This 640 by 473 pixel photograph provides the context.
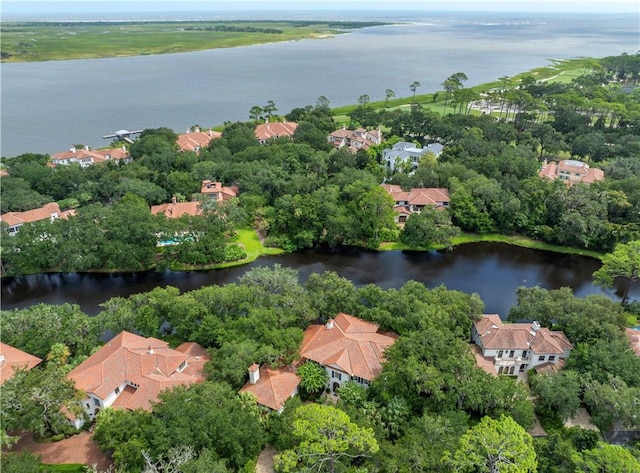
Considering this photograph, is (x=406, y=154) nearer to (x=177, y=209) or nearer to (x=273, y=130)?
(x=273, y=130)

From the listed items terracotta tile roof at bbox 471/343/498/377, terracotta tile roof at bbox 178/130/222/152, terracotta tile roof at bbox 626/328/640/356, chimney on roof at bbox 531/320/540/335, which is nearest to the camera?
terracotta tile roof at bbox 471/343/498/377

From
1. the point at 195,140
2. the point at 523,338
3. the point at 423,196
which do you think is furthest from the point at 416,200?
the point at 195,140

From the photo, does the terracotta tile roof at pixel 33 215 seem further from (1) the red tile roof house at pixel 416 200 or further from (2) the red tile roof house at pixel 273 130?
(1) the red tile roof house at pixel 416 200

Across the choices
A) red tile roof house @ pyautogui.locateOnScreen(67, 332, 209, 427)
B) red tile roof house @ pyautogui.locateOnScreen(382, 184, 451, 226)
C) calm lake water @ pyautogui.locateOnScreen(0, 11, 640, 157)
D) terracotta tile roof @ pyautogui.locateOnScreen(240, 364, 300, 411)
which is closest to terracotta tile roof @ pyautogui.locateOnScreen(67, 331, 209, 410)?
red tile roof house @ pyautogui.locateOnScreen(67, 332, 209, 427)

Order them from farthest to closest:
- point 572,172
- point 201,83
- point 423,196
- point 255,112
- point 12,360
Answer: point 201,83
point 255,112
point 572,172
point 423,196
point 12,360

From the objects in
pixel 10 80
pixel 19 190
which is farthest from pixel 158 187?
pixel 10 80

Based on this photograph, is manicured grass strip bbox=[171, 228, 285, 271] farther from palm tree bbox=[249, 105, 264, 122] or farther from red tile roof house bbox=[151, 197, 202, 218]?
palm tree bbox=[249, 105, 264, 122]

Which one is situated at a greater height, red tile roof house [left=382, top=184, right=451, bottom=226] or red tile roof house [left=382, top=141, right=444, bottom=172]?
red tile roof house [left=382, top=141, right=444, bottom=172]
